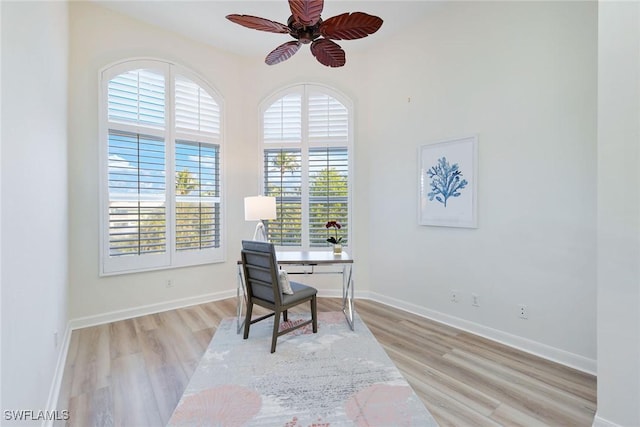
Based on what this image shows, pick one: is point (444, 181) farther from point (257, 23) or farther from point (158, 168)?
point (158, 168)

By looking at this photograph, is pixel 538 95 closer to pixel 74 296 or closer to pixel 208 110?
pixel 208 110

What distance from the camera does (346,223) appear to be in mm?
4449

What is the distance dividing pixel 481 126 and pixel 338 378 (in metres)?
2.79

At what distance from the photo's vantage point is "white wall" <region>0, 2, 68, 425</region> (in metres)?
1.23

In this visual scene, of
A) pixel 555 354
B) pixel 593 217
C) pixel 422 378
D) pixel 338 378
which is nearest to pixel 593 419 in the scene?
pixel 555 354

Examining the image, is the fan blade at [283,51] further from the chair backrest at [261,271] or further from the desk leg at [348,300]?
the desk leg at [348,300]

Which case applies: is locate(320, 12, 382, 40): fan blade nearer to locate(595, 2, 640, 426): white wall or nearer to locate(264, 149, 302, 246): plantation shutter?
locate(595, 2, 640, 426): white wall

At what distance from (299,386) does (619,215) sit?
7.57 ft

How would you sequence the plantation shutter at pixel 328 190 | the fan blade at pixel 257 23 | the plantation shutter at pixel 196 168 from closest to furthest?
the fan blade at pixel 257 23 → the plantation shutter at pixel 196 168 → the plantation shutter at pixel 328 190

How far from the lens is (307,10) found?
2049mm

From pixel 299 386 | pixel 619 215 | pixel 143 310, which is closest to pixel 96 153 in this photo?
pixel 143 310

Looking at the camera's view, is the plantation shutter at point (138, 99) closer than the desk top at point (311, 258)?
No

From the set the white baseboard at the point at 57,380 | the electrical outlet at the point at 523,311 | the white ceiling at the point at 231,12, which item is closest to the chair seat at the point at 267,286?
the white baseboard at the point at 57,380

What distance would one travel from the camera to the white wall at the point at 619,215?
1.67 m
